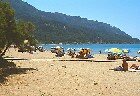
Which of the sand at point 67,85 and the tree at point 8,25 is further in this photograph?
the tree at point 8,25

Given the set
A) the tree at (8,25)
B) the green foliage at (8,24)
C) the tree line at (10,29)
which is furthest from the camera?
the green foliage at (8,24)

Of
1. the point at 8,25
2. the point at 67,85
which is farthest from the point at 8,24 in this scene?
the point at 67,85

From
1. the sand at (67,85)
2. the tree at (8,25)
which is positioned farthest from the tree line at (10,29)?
the sand at (67,85)

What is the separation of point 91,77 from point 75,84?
348 cm

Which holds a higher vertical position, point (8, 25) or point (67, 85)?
point (8, 25)

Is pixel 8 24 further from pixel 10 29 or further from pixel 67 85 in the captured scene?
pixel 67 85

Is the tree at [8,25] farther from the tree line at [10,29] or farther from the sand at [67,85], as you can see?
the sand at [67,85]

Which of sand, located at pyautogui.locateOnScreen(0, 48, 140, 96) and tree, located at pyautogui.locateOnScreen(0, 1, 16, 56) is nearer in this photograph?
sand, located at pyautogui.locateOnScreen(0, 48, 140, 96)

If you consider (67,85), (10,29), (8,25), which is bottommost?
(67,85)

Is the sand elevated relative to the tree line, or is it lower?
lower

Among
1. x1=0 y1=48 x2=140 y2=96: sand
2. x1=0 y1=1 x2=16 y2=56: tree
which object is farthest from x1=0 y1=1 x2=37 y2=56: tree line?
x1=0 y1=48 x2=140 y2=96: sand

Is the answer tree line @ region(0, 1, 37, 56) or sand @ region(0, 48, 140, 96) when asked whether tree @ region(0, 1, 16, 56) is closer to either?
tree line @ region(0, 1, 37, 56)

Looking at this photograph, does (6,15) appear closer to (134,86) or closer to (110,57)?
(134,86)

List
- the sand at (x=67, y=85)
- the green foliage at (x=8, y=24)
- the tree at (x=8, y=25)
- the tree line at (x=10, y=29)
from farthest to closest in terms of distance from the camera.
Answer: the green foliage at (x=8, y=24) < the tree at (x=8, y=25) < the tree line at (x=10, y=29) < the sand at (x=67, y=85)
